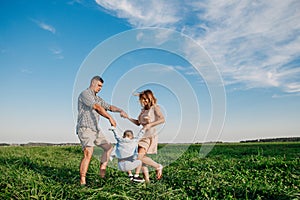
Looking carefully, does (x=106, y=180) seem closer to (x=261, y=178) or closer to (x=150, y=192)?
(x=150, y=192)

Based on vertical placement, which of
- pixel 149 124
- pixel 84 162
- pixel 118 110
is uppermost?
pixel 118 110

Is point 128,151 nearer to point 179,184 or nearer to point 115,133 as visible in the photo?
point 115,133

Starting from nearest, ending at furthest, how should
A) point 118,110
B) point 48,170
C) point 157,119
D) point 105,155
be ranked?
point 157,119
point 105,155
point 118,110
point 48,170

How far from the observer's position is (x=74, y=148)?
53.6ft

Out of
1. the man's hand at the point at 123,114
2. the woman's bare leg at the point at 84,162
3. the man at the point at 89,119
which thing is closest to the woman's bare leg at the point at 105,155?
the man at the point at 89,119

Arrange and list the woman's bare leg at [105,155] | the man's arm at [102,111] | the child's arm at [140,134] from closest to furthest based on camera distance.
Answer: the man's arm at [102,111] < the child's arm at [140,134] < the woman's bare leg at [105,155]

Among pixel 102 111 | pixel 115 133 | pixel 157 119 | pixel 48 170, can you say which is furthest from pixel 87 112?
pixel 48 170

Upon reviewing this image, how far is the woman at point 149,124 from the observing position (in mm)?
6711

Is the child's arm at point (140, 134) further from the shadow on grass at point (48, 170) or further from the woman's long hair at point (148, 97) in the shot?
the shadow on grass at point (48, 170)

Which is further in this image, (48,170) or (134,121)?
(48,170)

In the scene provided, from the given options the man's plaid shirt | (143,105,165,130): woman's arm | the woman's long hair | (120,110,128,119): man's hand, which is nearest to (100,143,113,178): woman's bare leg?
the man's plaid shirt

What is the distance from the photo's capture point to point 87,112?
259 inches

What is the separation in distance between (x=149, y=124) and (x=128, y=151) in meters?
0.68

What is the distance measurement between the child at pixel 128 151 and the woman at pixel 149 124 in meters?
0.12
